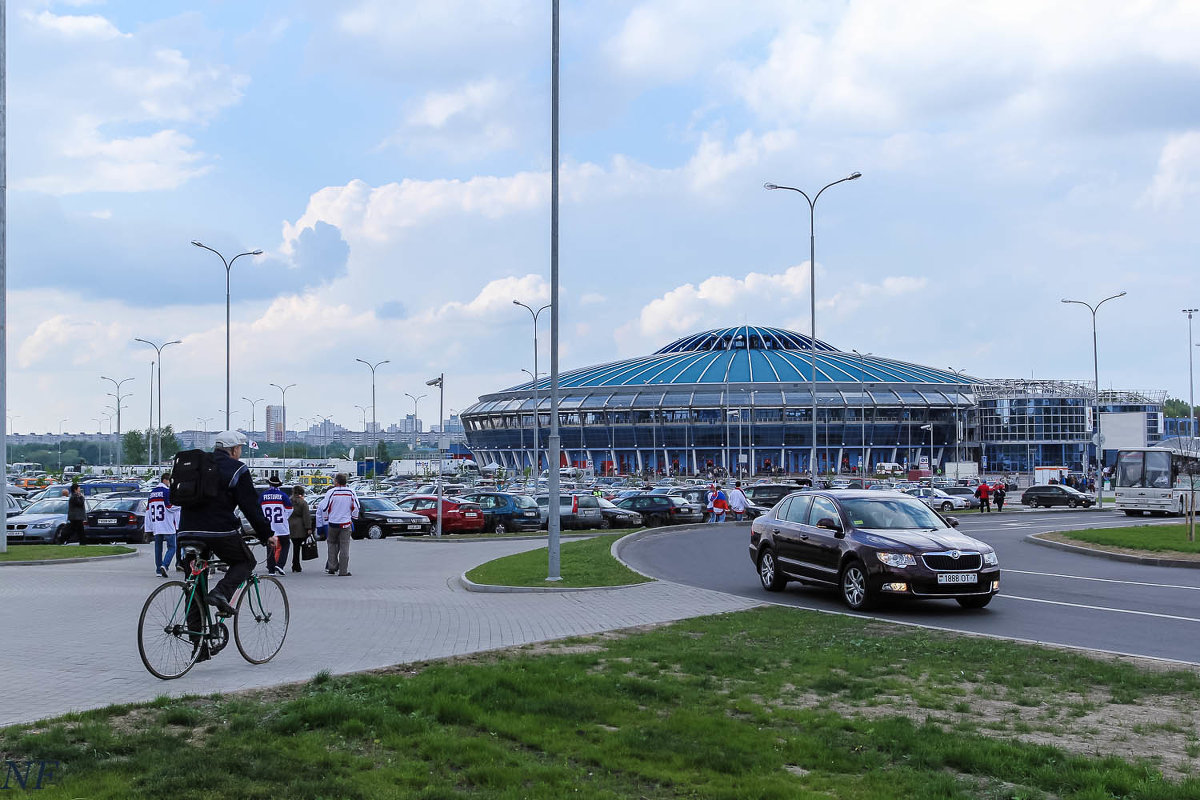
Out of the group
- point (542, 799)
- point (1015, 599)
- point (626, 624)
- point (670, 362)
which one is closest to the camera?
point (542, 799)

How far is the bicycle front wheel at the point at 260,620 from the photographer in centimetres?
914

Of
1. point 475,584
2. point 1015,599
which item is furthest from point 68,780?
point 1015,599

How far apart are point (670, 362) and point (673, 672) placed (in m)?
119

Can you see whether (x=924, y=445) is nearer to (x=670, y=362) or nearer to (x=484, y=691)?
(x=670, y=362)

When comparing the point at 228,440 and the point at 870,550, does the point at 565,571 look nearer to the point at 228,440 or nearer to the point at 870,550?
the point at 870,550

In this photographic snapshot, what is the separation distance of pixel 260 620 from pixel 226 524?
112 cm

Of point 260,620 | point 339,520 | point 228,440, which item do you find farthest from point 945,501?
point 228,440

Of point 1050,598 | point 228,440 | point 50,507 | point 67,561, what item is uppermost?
point 228,440

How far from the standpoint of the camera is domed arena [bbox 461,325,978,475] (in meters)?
112

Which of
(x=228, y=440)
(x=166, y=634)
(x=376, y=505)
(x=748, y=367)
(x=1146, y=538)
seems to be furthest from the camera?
(x=748, y=367)

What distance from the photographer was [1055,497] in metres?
56.0

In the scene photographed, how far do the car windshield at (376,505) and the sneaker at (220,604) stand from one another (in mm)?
25254

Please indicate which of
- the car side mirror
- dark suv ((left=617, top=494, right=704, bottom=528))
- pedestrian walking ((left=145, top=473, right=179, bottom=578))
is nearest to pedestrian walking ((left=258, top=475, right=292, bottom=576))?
pedestrian walking ((left=145, top=473, right=179, bottom=578))

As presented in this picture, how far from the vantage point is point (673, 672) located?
352 inches
